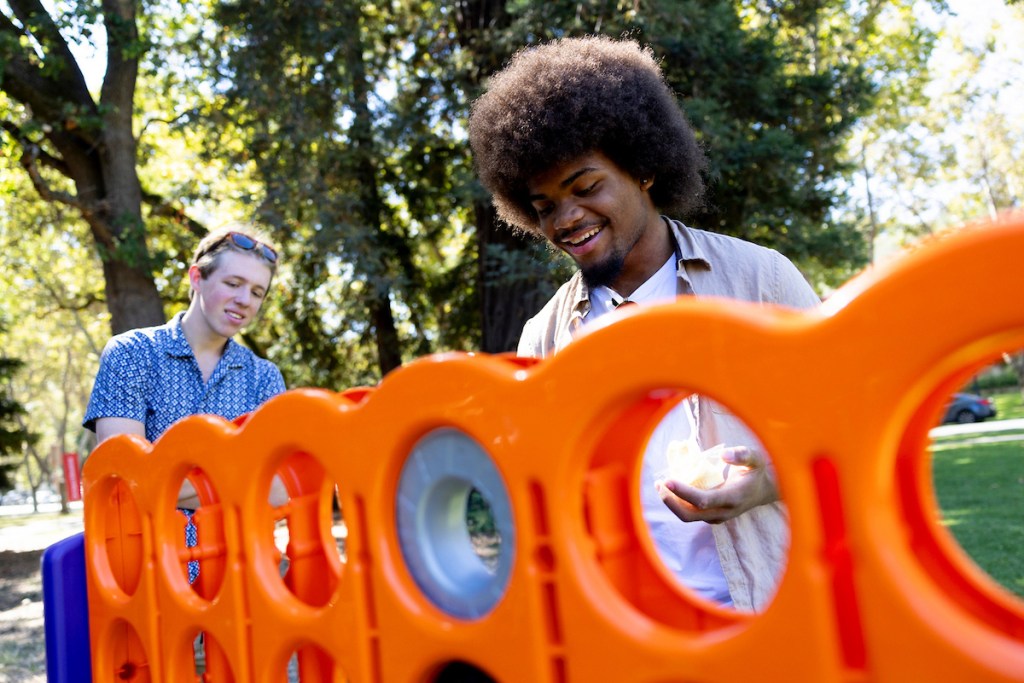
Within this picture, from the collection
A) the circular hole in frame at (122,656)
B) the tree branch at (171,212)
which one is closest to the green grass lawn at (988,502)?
the circular hole in frame at (122,656)

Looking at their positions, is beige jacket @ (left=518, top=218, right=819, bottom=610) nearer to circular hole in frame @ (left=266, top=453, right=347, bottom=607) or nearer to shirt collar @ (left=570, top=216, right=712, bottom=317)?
shirt collar @ (left=570, top=216, right=712, bottom=317)

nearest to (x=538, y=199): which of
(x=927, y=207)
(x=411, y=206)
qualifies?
(x=411, y=206)

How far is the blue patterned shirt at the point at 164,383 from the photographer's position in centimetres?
277

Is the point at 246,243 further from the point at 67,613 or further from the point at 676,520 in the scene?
the point at 676,520

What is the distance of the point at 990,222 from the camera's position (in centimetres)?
88

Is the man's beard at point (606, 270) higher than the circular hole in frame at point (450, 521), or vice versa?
the man's beard at point (606, 270)

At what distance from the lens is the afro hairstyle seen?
2.32m

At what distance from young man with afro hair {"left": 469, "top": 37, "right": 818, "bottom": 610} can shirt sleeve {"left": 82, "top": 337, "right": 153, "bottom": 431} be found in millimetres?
1182

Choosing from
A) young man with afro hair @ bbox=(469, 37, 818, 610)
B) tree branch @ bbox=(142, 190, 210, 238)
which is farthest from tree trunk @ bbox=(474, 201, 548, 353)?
young man with afro hair @ bbox=(469, 37, 818, 610)

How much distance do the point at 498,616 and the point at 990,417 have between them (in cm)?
3300

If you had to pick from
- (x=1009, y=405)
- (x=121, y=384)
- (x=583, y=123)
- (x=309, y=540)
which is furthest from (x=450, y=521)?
(x=1009, y=405)

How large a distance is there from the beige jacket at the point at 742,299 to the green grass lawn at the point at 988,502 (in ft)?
13.8

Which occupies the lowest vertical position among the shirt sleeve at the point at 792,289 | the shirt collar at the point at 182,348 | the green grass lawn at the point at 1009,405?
the shirt sleeve at the point at 792,289

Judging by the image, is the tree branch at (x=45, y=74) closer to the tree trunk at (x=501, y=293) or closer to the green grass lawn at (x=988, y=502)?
the tree trunk at (x=501, y=293)
